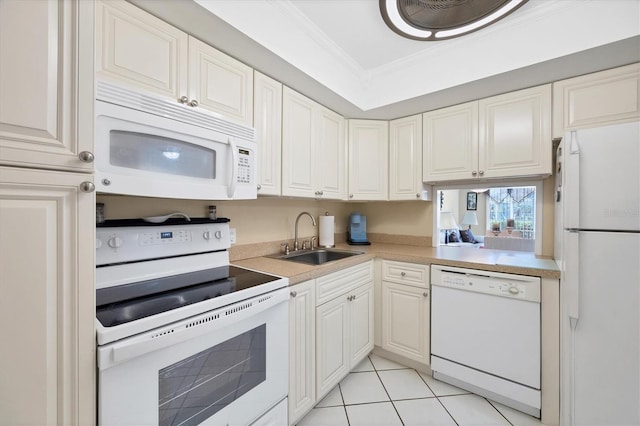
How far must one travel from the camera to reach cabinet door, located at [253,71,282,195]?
5.35ft

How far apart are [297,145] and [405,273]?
1.30 meters

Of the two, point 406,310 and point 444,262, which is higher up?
point 444,262

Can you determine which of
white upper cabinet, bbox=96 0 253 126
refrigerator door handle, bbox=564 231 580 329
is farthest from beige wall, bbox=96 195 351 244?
refrigerator door handle, bbox=564 231 580 329

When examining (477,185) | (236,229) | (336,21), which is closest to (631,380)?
(477,185)

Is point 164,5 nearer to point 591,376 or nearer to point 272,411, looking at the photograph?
point 272,411

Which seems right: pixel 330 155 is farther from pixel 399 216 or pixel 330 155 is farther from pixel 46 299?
pixel 46 299

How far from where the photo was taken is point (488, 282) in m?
1.72

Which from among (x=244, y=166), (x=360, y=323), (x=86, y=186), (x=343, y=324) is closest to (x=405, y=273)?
(x=360, y=323)

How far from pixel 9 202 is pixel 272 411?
4.26 ft

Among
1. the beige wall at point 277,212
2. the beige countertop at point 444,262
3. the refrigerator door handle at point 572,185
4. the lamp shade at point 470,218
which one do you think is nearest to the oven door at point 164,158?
the beige wall at point 277,212

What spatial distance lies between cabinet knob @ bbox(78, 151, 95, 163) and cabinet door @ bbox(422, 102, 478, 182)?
224cm

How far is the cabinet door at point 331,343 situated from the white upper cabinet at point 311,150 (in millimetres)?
826

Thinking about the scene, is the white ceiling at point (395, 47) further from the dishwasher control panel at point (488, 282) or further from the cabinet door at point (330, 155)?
the dishwasher control panel at point (488, 282)

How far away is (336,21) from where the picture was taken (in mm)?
1655
